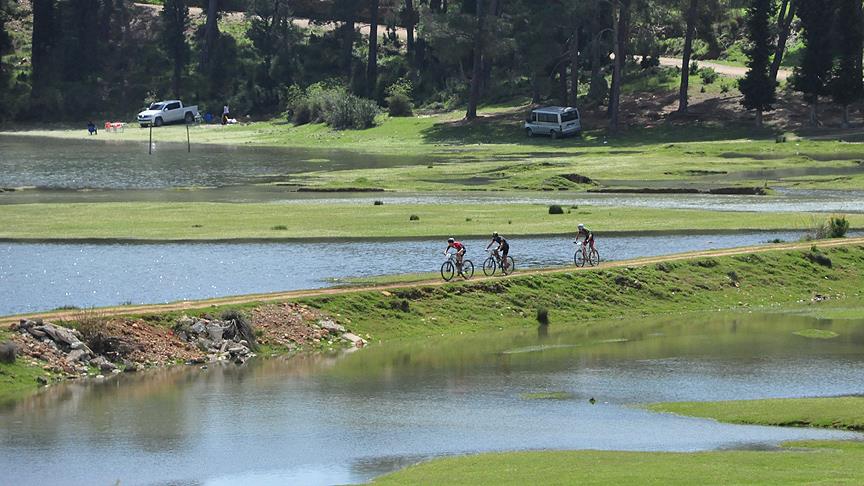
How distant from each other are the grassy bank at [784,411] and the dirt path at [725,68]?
319 feet

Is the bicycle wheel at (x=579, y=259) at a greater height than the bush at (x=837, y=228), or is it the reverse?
the bush at (x=837, y=228)

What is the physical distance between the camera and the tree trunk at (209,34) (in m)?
158

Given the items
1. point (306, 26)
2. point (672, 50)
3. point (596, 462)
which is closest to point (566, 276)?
point (596, 462)

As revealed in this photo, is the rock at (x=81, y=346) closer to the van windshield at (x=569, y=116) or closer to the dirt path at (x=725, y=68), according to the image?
the van windshield at (x=569, y=116)

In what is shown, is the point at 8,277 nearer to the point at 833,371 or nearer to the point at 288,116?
the point at 833,371

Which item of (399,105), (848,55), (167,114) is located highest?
(848,55)

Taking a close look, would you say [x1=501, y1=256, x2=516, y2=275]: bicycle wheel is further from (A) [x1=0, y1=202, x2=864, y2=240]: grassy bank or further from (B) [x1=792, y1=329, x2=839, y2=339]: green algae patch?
(A) [x1=0, y1=202, x2=864, y2=240]: grassy bank

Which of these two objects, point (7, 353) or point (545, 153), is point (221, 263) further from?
point (545, 153)

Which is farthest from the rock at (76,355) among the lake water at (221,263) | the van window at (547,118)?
the van window at (547,118)

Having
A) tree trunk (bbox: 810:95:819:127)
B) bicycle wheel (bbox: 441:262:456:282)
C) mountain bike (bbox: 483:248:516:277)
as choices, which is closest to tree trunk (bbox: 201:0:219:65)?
tree trunk (bbox: 810:95:819:127)

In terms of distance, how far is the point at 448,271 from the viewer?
49125 millimetres

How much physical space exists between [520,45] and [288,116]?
2823 centimetres

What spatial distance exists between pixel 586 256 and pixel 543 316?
5031 millimetres

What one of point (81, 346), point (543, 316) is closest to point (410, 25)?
point (543, 316)
